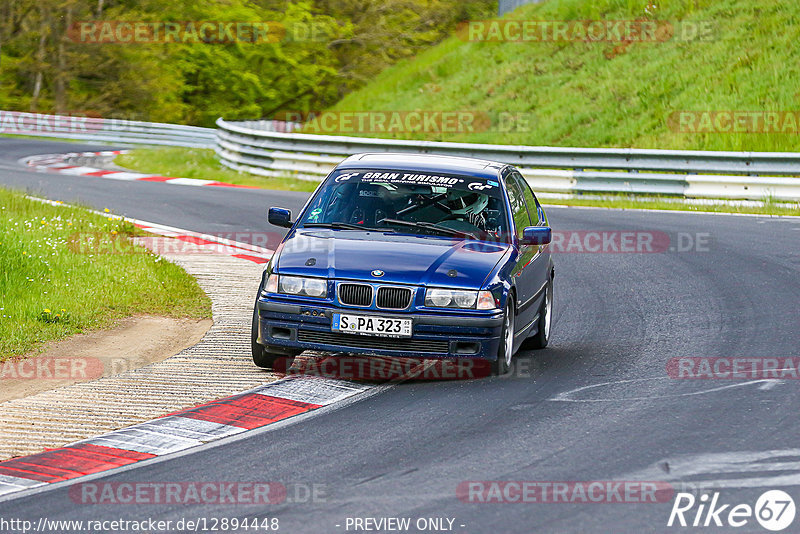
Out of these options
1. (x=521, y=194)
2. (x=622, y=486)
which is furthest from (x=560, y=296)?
(x=622, y=486)

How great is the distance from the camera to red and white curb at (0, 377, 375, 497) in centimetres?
619

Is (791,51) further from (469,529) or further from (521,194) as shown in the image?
(469,529)

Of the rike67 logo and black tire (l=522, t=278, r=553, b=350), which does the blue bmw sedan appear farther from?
the rike67 logo

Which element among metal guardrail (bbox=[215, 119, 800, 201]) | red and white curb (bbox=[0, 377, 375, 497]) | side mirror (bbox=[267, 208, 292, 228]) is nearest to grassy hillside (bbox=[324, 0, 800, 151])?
metal guardrail (bbox=[215, 119, 800, 201])

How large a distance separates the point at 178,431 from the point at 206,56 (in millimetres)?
49051

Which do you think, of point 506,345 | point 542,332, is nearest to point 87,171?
point 542,332

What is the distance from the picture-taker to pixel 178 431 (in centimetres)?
699

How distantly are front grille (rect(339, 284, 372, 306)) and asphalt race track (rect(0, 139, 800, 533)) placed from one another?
65 cm

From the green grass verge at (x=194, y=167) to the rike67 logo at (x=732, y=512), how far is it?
60.5 feet

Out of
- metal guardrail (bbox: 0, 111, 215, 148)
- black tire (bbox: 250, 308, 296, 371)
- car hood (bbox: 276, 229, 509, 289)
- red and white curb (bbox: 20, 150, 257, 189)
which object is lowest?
black tire (bbox: 250, 308, 296, 371)

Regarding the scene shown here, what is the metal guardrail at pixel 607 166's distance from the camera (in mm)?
20781

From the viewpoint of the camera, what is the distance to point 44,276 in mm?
11758

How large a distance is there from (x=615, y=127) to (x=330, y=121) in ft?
32.4

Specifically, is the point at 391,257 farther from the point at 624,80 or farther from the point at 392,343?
the point at 624,80
